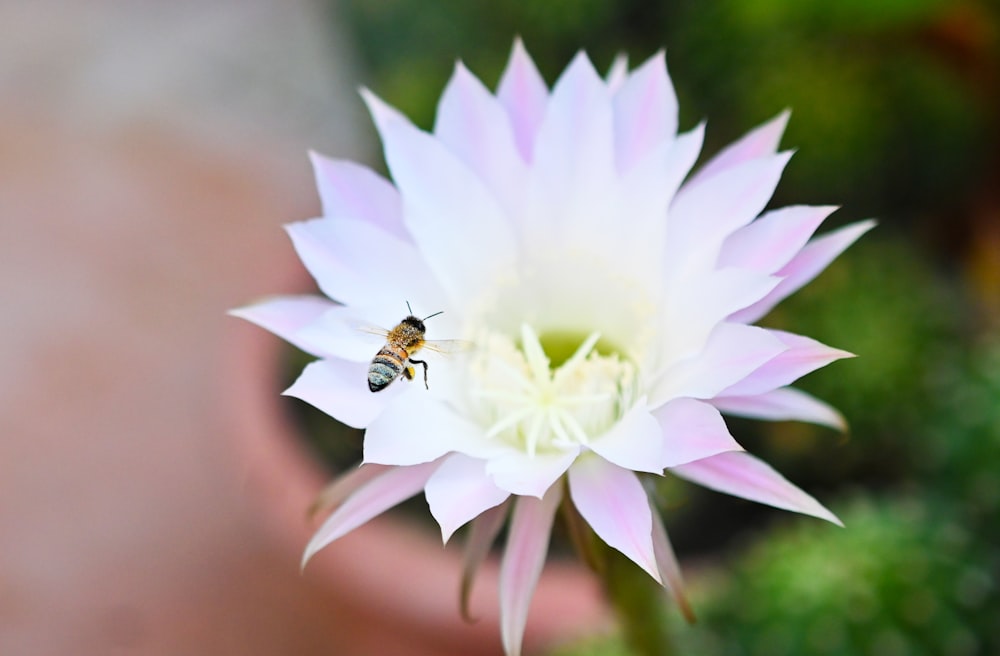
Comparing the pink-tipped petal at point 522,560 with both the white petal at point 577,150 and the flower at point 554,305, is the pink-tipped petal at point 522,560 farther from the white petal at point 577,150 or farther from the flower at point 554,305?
the white petal at point 577,150

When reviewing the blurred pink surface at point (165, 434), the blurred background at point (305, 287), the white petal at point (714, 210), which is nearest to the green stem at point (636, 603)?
the blurred background at point (305, 287)

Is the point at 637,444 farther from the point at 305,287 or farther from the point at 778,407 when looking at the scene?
the point at 305,287

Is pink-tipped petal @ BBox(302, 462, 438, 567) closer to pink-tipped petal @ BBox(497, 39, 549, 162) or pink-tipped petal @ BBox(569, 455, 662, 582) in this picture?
pink-tipped petal @ BBox(569, 455, 662, 582)

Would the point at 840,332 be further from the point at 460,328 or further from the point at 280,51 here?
the point at 280,51

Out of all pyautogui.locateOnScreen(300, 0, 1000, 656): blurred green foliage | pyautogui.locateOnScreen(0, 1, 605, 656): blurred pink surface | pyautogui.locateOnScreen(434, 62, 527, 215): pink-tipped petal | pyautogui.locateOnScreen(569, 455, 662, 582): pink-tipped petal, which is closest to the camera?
pyautogui.locateOnScreen(569, 455, 662, 582): pink-tipped petal

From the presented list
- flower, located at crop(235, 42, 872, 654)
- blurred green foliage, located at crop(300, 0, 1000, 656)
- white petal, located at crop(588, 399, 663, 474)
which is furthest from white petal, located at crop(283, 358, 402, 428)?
blurred green foliage, located at crop(300, 0, 1000, 656)

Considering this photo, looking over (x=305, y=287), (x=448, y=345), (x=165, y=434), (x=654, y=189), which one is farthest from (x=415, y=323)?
(x=165, y=434)
